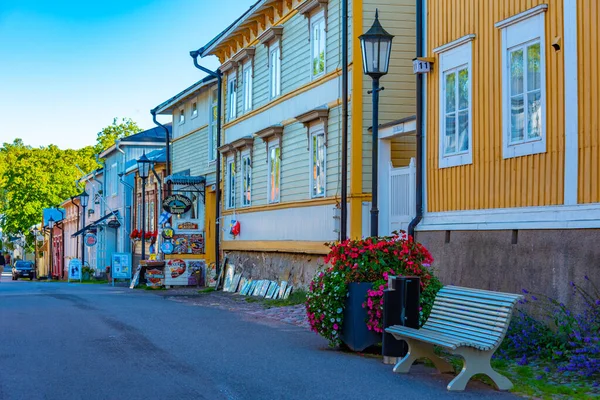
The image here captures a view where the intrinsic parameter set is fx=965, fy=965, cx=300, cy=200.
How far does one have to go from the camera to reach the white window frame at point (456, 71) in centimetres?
1463

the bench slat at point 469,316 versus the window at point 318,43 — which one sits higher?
the window at point 318,43

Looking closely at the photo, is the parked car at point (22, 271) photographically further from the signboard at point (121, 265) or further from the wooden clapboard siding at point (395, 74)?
the wooden clapboard siding at point (395, 74)

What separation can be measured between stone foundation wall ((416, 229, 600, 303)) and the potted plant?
169 cm

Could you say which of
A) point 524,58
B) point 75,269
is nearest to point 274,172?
point 524,58

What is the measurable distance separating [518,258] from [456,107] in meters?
3.16

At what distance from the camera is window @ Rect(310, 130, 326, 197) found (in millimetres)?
21047

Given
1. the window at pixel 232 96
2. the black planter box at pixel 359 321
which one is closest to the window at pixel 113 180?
the window at pixel 232 96

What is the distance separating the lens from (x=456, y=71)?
15.2 m

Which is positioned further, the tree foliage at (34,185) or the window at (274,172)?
the tree foliage at (34,185)

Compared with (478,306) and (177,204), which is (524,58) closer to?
(478,306)

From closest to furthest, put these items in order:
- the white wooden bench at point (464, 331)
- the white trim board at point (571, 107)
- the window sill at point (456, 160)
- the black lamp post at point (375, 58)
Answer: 1. the white wooden bench at point (464, 331)
2. the white trim board at point (571, 107)
3. the black lamp post at point (375, 58)
4. the window sill at point (456, 160)

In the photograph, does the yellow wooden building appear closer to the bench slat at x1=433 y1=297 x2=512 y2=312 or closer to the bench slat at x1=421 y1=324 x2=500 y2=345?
the bench slat at x1=433 y1=297 x2=512 y2=312

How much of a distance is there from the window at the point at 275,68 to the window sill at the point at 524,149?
11467mm

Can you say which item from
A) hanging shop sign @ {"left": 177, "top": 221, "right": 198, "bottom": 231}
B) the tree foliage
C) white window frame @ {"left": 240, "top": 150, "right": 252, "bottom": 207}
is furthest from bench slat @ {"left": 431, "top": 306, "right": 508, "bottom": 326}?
the tree foliage
